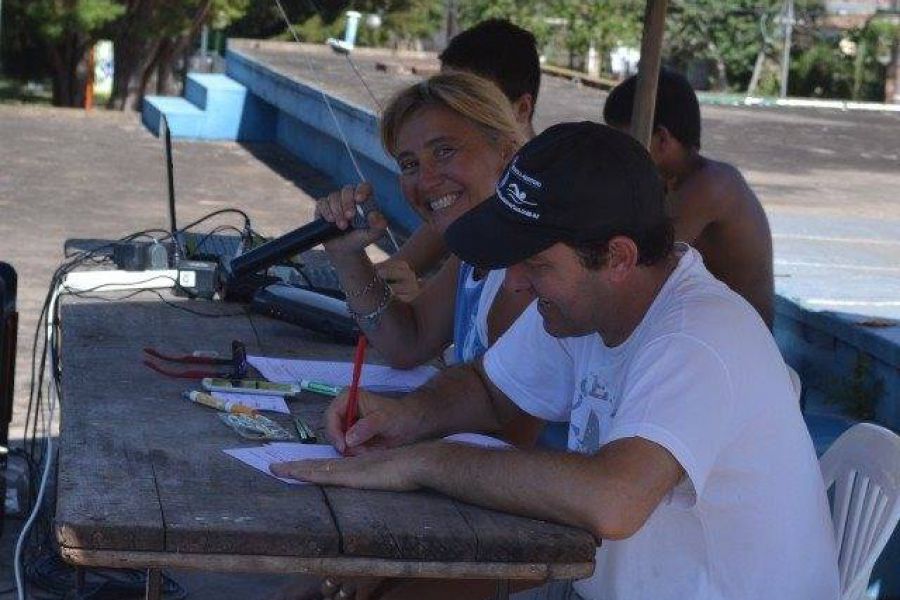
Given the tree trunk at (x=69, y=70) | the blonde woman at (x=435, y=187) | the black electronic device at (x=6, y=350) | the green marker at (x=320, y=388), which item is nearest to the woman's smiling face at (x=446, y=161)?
the blonde woman at (x=435, y=187)

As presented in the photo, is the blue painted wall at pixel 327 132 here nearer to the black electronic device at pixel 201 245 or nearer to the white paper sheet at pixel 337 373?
the black electronic device at pixel 201 245

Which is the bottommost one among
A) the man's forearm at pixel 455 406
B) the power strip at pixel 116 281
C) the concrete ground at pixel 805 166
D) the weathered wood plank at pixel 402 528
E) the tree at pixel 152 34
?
the tree at pixel 152 34

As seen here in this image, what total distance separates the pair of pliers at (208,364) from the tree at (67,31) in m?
19.2

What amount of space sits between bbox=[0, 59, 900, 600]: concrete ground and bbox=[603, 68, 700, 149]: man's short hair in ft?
3.01

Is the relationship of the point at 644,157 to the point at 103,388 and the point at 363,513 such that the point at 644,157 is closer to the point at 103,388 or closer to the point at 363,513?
the point at 363,513

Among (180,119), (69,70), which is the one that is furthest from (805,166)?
(69,70)

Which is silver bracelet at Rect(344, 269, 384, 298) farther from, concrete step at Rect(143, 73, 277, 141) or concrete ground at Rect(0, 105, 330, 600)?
concrete step at Rect(143, 73, 277, 141)

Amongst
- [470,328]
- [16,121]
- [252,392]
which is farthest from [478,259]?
[16,121]

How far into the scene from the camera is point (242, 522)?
84.2 inches

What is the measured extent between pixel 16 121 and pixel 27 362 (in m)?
10.7

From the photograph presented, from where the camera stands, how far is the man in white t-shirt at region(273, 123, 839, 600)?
86.2 inches

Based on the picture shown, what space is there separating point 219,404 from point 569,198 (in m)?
0.91

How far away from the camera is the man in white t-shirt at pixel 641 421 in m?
2.19

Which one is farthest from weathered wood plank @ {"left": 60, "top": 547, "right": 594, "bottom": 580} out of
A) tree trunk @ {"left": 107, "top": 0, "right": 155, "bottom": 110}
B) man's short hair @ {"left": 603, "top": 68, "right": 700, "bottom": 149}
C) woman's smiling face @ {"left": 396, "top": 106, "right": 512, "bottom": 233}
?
tree trunk @ {"left": 107, "top": 0, "right": 155, "bottom": 110}
